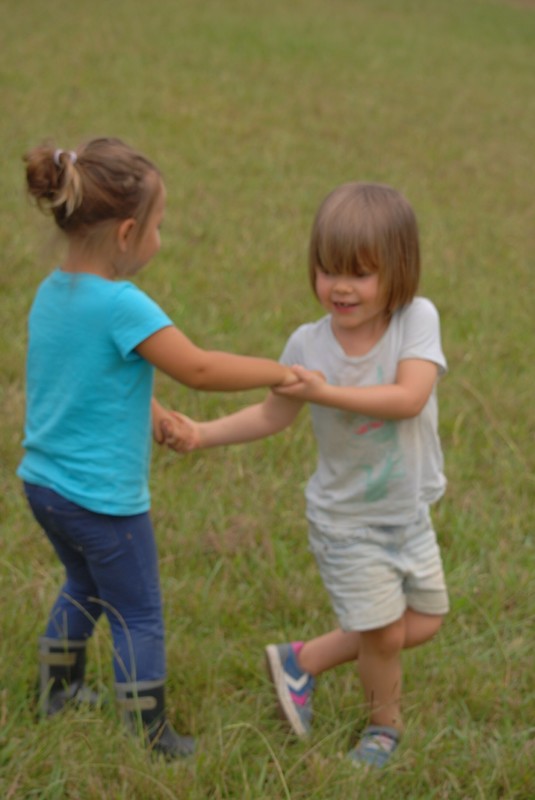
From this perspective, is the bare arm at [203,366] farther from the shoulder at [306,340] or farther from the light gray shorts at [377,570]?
the light gray shorts at [377,570]

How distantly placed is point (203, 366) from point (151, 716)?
851 millimetres

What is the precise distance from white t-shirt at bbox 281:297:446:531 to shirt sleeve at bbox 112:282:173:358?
49cm

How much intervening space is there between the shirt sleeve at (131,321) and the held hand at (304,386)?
0.33m

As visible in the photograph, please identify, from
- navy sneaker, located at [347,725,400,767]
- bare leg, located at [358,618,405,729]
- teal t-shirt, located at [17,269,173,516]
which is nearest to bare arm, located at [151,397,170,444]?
teal t-shirt, located at [17,269,173,516]

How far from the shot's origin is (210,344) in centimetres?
562

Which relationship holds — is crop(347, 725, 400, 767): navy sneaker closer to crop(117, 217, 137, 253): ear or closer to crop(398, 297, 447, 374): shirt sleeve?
crop(398, 297, 447, 374): shirt sleeve

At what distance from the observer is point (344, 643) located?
10.3 feet

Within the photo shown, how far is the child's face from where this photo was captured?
2.80 metres

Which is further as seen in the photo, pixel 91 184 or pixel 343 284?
pixel 343 284

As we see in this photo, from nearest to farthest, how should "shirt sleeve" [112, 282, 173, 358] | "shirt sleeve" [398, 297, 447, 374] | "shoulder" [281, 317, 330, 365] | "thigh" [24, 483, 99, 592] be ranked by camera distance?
"shirt sleeve" [112, 282, 173, 358] < "thigh" [24, 483, 99, 592] < "shirt sleeve" [398, 297, 447, 374] < "shoulder" [281, 317, 330, 365]

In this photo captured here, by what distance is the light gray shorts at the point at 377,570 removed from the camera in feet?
9.53

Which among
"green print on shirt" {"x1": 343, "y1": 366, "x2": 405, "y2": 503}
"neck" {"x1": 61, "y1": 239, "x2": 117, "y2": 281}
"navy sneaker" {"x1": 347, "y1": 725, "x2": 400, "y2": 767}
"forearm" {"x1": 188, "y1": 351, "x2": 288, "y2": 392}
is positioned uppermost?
"neck" {"x1": 61, "y1": 239, "x2": 117, "y2": 281}

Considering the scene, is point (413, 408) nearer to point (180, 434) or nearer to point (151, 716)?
point (180, 434)

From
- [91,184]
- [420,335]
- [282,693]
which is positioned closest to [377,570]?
[282,693]
